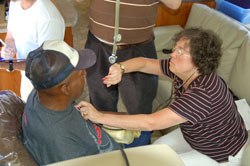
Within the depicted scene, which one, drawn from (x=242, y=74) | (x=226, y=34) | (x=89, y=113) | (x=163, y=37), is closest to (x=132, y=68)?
(x=89, y=113)

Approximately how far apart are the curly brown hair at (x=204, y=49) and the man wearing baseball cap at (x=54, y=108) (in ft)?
2.00

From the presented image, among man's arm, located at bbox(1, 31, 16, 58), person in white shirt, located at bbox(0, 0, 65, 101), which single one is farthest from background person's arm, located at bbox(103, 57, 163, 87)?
man's arm, located at bbox(1, 31, 16, 58)

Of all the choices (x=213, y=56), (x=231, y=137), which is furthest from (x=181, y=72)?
(x=231, y=137)

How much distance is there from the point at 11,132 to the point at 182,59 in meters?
0.96

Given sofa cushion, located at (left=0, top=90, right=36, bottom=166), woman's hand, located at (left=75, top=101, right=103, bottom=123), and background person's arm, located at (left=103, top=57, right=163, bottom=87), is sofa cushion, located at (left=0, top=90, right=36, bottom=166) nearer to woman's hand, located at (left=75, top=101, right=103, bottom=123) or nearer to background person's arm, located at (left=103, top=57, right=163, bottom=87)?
woman's hand, located at (left=75, top=101, right=103, bottom=123)

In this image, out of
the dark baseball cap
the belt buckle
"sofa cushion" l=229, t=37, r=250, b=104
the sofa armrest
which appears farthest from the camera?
the sofa armrest

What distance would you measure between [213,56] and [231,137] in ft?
1.70

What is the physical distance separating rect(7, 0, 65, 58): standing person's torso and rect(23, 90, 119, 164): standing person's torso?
0.41 meters

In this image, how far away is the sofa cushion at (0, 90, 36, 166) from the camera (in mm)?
1069

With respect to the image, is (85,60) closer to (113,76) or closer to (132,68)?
(113,76)

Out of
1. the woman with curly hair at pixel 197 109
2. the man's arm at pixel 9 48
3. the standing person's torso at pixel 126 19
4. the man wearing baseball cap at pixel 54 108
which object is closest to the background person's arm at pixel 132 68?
the woman with curly hair at pixel 197 109

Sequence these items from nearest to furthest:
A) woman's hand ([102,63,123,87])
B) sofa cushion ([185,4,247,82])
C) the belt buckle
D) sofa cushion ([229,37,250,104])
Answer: woman's hand ([102,63,123,87]) → the belt buckle → sofa cushion ([229,37,250,104]) → sofa cushion ([185,4,247,82])

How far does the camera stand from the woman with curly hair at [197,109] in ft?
4.22

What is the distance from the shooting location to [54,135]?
108cm
